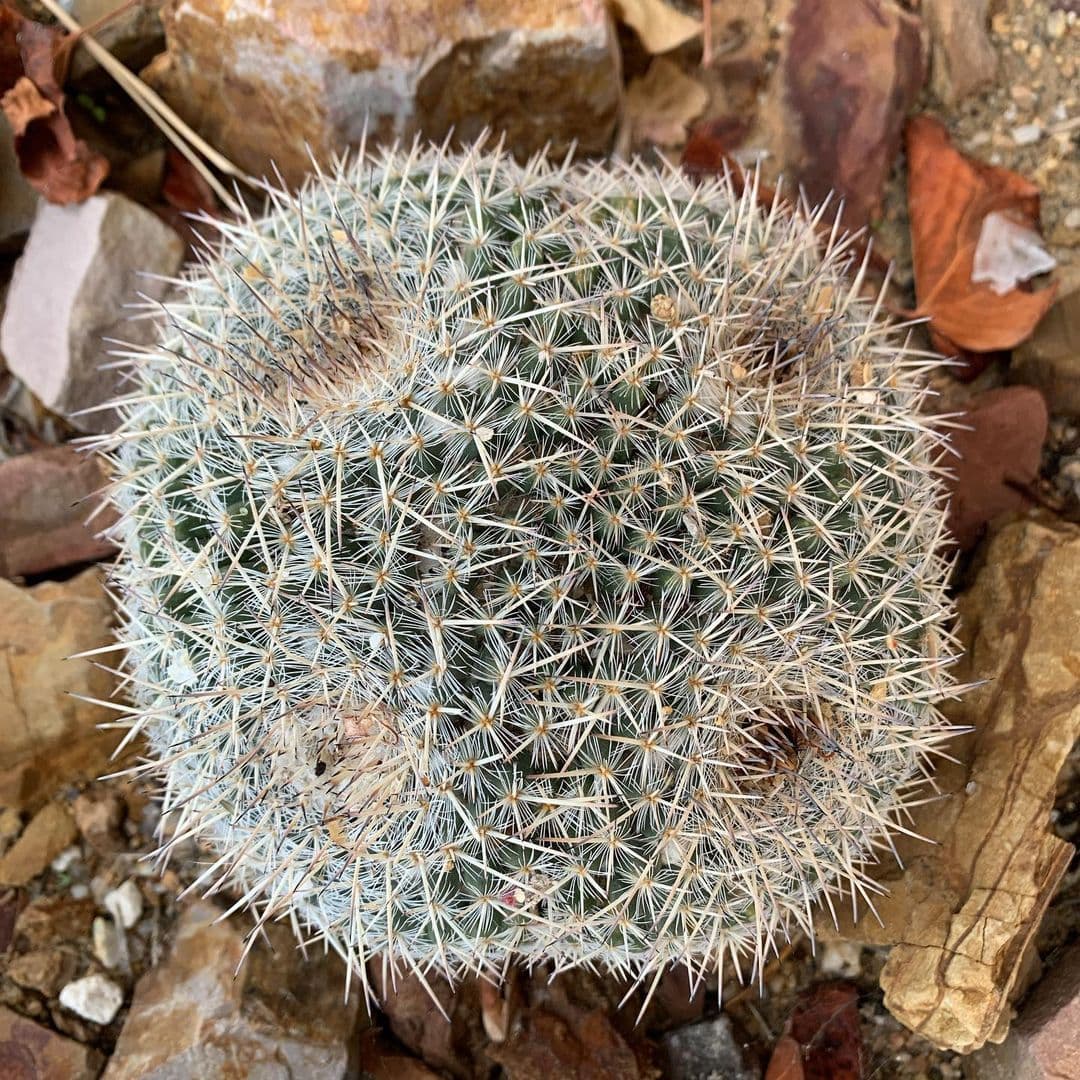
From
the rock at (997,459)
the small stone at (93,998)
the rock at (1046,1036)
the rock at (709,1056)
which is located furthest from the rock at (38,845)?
the rock at (997,459)

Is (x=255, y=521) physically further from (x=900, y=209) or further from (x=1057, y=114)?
(x=1057, y=114)

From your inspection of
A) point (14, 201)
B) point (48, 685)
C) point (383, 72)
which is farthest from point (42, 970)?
point (383, 72)

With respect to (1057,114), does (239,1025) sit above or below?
below

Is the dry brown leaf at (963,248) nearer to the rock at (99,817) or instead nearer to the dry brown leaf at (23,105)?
the dry brown leaf at (23,105)

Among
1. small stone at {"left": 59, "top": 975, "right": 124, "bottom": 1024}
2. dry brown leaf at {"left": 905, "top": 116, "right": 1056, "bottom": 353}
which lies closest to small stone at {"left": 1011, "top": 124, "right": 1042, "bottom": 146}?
dry brown leaf at {"left": 905, "top": 116, "right": 1056, "bottom": 353}

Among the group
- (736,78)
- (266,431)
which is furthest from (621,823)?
(736,78)
